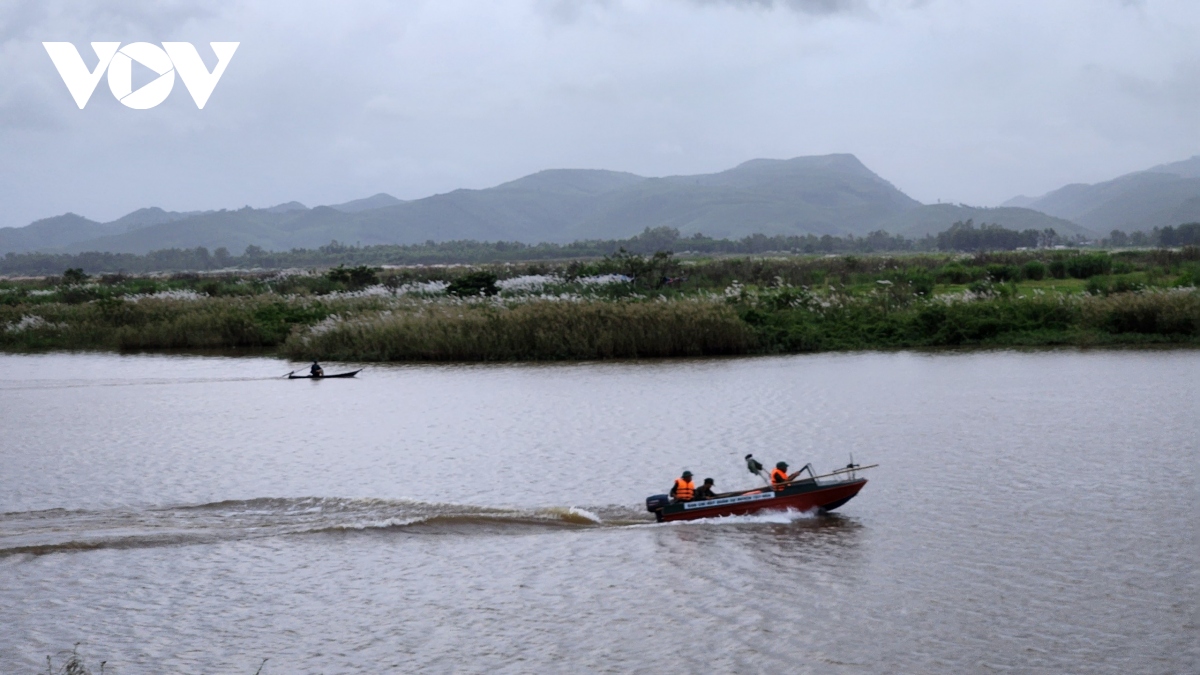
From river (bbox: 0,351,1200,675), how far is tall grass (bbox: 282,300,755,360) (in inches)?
283

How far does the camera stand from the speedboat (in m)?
14.9

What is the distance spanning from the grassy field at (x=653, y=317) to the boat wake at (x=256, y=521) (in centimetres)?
1801

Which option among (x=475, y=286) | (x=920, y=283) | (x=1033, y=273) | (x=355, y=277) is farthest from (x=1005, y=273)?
(x=355, y=277)

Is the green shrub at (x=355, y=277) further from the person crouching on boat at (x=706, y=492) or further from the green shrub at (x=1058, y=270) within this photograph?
the person crouching on boat at (x=706, y=492)

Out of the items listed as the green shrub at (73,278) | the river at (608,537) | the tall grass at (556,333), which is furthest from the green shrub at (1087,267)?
the green shrub at (73,278)

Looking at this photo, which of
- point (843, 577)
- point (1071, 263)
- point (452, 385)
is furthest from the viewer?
point (1071, 263)

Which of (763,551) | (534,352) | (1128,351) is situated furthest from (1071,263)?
(763,551)

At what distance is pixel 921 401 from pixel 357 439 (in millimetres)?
11432

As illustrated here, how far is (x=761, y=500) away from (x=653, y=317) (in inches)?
745

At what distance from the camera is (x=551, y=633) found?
36.9ft

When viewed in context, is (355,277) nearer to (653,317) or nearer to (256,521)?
(653,317)

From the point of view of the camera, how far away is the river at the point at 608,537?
426 inches

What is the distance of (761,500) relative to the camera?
14.9 meters

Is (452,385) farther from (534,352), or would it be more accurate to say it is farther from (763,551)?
(763,551)
